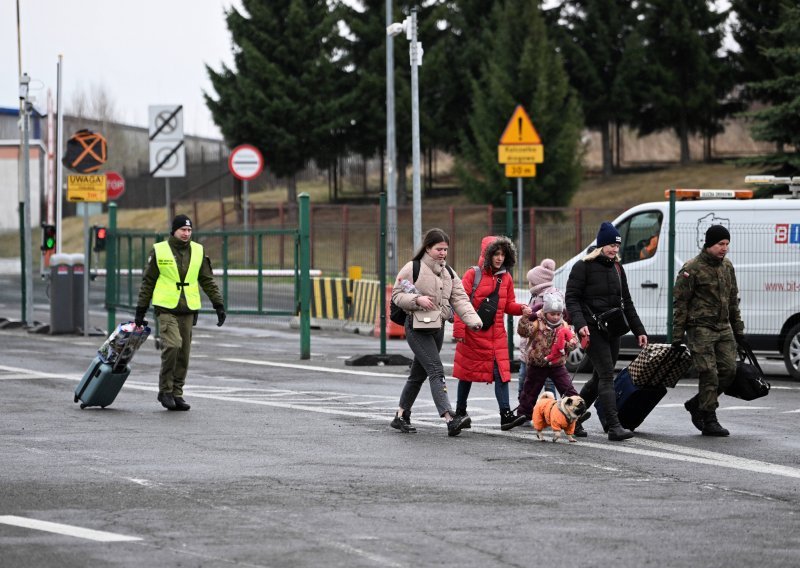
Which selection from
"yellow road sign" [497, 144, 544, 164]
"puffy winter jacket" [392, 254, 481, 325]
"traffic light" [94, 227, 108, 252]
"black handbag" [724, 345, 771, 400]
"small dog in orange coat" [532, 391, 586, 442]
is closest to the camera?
"small dog in orange coat" [532, 391, 586, 442]

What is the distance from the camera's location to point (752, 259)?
61.2 ft

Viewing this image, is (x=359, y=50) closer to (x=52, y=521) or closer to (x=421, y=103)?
(x=421, y=103)

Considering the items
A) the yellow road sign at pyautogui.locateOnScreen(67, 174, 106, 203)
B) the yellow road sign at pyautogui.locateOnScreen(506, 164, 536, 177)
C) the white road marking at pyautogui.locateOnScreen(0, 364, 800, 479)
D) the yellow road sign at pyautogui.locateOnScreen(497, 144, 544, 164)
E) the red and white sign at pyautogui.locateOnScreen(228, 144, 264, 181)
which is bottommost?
the white road marking at pyautogui.locateOnScreen(0, 364, 800, 479)

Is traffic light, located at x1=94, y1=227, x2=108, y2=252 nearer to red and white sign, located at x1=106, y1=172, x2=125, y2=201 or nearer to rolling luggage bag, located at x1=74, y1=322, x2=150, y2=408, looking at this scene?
rolling luggage bag, located at x1=74, y1=322, x2=150, y2=408

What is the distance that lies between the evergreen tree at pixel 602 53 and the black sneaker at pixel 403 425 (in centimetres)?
4539

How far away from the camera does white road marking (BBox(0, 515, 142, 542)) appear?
797 centimetres

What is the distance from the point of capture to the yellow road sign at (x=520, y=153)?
2655 cm

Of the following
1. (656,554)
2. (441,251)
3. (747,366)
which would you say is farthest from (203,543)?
(747,366)

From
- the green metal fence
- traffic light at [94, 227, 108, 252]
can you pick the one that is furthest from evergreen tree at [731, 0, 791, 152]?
the green metal fence

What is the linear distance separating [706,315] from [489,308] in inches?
69.4

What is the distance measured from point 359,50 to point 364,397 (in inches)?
1644

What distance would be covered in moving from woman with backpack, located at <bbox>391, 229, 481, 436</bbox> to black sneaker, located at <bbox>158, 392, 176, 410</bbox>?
2.80 meters

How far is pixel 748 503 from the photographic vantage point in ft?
30.3

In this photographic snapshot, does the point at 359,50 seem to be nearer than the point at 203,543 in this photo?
No
